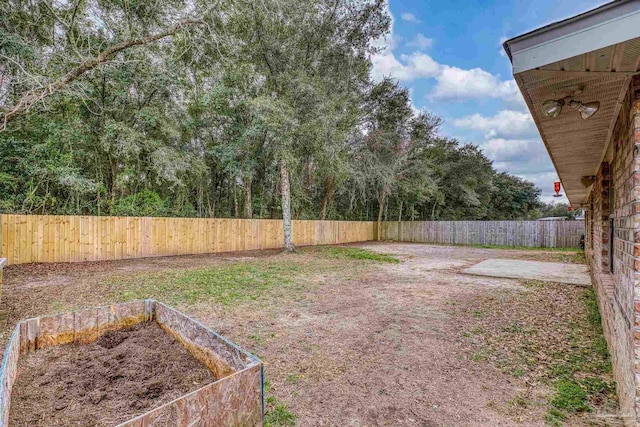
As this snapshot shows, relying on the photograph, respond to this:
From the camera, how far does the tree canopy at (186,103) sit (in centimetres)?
702

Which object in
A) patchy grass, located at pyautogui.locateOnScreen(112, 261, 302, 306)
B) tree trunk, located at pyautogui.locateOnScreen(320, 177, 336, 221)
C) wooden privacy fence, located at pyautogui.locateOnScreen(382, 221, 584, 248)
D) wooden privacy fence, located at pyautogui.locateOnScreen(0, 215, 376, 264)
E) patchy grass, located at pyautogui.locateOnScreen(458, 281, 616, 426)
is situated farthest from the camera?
tree trunk, located at pyautogui.locateOnScreen(320, 177, 336, 221)

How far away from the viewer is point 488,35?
7.80 meters

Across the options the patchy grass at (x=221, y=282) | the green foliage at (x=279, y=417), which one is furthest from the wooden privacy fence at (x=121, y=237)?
the green foliage at (x=279, y=417)

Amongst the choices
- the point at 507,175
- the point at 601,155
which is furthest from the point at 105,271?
the point at 507,175

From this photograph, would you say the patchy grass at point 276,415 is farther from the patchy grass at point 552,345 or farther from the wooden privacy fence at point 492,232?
the wooden privacy fence at point 492,232

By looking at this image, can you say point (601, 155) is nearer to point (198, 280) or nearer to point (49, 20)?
point (198, 280)

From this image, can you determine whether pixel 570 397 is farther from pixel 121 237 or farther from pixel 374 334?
pixel 121 237

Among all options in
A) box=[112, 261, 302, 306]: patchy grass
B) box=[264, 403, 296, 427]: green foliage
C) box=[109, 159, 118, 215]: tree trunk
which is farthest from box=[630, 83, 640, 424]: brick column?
box=[109, 159, 118, 215]: tree trunk

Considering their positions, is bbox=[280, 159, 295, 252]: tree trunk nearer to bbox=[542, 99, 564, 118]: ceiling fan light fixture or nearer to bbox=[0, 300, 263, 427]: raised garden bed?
bbox=[0, 300, 263, 427]: raised garden bed

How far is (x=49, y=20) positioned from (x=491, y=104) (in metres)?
12.9

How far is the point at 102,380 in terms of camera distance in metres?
1.70

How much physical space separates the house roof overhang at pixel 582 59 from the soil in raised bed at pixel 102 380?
7.55 feet

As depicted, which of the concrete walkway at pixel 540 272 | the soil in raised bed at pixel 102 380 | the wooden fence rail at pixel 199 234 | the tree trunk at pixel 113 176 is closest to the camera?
the soil in raised bed at pixel 102 380

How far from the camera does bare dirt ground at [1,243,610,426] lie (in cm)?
210
